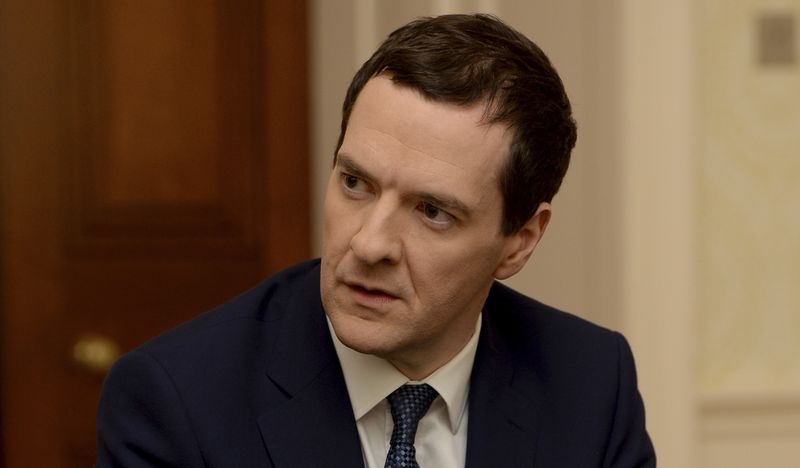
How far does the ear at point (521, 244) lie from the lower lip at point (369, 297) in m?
0.22

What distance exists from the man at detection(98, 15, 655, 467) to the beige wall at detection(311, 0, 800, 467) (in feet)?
2.93

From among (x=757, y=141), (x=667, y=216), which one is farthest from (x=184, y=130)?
(x=757, y=141)

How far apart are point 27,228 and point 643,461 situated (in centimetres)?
164

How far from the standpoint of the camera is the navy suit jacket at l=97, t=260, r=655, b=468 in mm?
1647

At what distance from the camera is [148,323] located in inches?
116

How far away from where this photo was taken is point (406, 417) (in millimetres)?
1755

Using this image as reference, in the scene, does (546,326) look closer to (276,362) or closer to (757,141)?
(276,362)

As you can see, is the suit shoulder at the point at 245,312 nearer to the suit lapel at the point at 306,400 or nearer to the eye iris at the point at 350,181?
the suit lapel at the point at 306,400

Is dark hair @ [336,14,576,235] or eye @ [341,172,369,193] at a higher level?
dark hair @ [336,14,576,235]

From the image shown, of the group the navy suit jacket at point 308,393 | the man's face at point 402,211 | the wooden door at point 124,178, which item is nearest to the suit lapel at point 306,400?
the navy suit jacket at point 308,393

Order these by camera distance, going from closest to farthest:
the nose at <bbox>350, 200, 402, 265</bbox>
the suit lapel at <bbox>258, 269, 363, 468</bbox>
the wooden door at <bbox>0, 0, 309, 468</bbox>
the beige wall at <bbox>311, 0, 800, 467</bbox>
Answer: the nose at <bbox>350, 200, 402, 265</bbox> → the suit lapel at <bbox>258, 269, 363, 468</bbox> → the beige wall at <bbox>311, 0, 800, 467</bbox> → the wooden door at <bbox>0, 0, 309, 468</bbox>

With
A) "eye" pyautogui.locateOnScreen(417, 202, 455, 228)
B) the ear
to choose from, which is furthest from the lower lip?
the ear

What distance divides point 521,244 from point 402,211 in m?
0.27

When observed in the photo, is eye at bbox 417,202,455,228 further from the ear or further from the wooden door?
the wooden door
